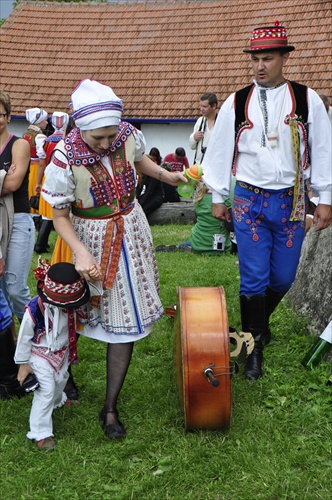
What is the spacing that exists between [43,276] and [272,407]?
147 cm

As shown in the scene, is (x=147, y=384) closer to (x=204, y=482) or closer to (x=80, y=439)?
(x=80, y=439)

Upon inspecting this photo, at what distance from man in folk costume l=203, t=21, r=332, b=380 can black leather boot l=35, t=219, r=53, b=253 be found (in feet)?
15.4

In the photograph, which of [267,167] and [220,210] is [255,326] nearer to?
[220,210]

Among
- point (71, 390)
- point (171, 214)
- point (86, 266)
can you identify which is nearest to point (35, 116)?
point (171, 214)

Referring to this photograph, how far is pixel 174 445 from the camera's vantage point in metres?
3.52

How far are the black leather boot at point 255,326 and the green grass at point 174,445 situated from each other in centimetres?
8

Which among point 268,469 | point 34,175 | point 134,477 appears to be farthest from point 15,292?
point 34,175

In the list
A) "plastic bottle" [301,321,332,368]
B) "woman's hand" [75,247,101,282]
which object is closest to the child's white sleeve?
"woman's hand" [75,247,101,282]

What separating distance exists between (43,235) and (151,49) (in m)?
13.6

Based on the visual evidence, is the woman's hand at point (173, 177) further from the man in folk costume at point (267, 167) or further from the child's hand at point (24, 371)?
the child's hand at point (24, 371)

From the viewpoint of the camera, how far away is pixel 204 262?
26.3 ft

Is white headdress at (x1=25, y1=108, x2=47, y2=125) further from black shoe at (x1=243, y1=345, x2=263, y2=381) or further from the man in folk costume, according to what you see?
black shoe at (x1=243, y1=345, x2=263, y2=381)

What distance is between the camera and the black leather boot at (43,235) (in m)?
8.82

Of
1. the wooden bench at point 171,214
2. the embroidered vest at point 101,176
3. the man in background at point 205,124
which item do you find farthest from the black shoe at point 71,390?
the wooden bench at point 171,214
